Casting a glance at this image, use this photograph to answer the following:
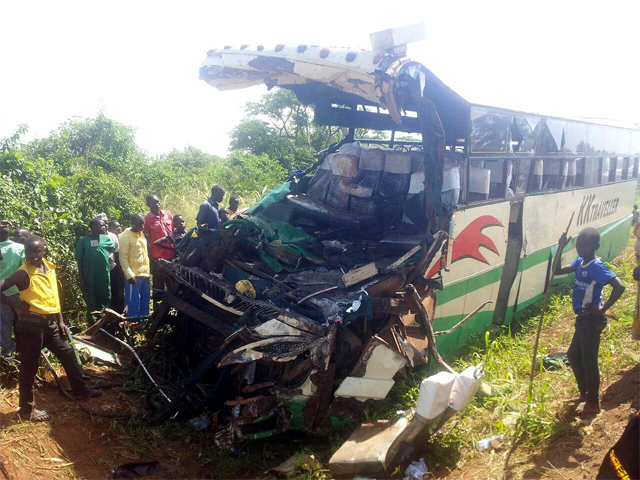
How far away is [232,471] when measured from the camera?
4.30 metres

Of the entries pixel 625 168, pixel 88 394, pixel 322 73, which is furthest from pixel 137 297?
pixel 625 168

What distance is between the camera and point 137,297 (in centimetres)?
731

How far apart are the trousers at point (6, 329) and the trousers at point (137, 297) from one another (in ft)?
6.06

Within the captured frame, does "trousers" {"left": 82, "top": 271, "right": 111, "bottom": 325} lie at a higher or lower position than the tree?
lower

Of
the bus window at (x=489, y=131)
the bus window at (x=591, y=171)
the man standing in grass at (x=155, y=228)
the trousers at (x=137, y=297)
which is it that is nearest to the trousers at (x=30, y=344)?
the trousers at (x=137, y=297)

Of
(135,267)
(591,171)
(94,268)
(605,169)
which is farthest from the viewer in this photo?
(605,169)

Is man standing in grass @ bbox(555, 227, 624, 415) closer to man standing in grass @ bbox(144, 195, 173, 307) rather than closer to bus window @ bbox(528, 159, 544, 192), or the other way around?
bus window @ bbox(528, 159, 544, 192)

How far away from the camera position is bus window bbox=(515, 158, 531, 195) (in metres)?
6.84

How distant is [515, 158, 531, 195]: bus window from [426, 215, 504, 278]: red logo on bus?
73cm

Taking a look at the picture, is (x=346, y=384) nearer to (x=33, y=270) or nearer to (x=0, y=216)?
(x=33, y=270)

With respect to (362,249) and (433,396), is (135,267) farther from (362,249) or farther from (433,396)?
(433,396)

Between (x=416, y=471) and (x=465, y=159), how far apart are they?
3.36 meters

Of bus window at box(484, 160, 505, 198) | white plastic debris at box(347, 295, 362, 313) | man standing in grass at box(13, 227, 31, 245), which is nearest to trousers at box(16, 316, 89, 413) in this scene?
man standing in grass at box(13, 227, 31, 245)

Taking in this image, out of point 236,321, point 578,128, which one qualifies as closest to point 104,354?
point 236,321
